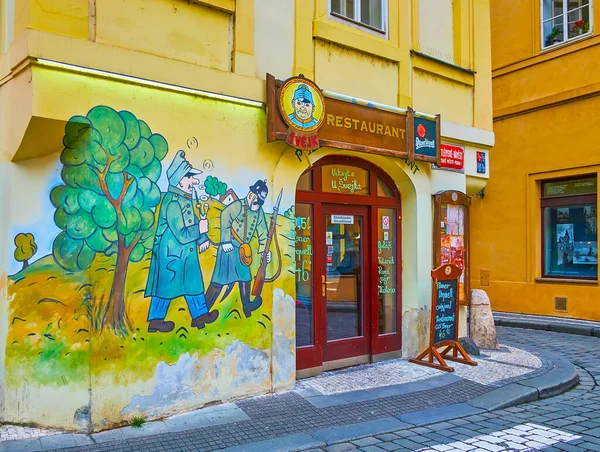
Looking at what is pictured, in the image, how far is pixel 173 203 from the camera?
17.8 ft

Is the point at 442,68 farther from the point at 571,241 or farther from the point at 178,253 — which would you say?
the point at 571,241

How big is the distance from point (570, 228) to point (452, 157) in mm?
5472

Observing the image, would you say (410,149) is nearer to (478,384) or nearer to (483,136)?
(483,136)

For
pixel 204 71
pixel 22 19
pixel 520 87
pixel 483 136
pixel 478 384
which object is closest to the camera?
pixel 22 19

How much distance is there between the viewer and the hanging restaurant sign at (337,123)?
20.0ft

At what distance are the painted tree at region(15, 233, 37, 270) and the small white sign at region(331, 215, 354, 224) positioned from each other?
3.71 metres

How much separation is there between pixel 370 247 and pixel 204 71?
3372 mm

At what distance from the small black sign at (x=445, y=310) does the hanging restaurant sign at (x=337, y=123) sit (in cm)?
179

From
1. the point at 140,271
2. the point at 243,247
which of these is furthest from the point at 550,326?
the point at 140,271

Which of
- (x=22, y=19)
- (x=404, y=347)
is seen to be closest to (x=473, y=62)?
(x=404, y=347)

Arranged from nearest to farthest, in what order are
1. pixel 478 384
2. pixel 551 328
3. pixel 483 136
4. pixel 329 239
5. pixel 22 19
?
pixel 22 19 < pixel 478 384 < pixel 329 239 < pixel 483 136 < pixel 551 328

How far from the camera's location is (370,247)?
7.64 metres

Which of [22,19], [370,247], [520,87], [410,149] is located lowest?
[370,247]

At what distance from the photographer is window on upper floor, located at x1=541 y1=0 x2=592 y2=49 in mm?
12148
